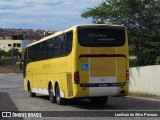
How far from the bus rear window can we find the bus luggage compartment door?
0.62 metres

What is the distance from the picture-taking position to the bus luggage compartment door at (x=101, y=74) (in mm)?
18453

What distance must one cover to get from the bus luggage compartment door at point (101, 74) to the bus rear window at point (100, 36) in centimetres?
62

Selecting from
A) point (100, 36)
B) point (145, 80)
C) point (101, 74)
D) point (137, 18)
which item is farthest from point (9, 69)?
point (101, 74)

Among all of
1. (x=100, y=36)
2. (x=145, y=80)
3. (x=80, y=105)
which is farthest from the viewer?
(x=145, y=80)

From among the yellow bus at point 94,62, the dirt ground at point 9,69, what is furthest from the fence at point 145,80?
the dirt ground at point 9,69

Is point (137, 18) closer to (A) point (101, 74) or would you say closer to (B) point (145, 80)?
(B) point (145, 80)

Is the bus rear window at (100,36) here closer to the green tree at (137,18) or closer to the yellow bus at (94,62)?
the yellow bus at (94,62)

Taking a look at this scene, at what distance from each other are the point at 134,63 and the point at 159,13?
4.78m

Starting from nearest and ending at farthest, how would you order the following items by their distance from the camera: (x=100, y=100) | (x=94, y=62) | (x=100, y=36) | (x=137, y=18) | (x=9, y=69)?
(x=94, y=62)
(x=100, y=36)
(x=100, y=100)
(x=137, y=18)
(x=9, y=69)

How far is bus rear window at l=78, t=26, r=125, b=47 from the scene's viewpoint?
1871 centimetres

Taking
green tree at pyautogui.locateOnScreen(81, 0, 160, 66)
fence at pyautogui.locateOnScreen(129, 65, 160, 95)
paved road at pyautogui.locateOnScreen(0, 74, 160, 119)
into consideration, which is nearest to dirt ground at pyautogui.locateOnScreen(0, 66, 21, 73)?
green tree at pyautogui.locateOnScreen(81, 0, 160, 66)

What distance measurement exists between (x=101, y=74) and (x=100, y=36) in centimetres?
157

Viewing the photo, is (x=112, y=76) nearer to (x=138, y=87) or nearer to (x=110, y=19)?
(x=138, y=87)

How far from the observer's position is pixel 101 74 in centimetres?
1862
